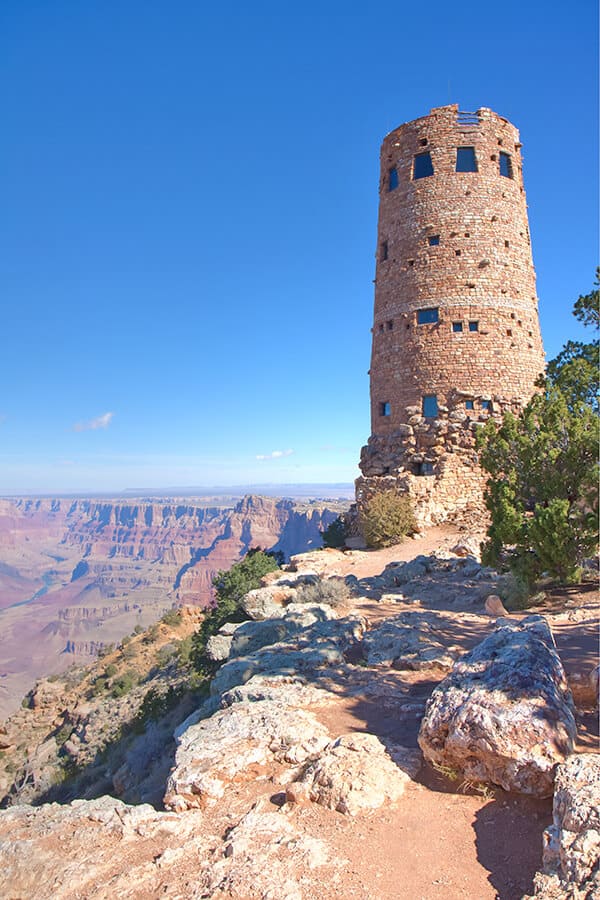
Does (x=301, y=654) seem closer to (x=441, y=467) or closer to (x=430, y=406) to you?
(x=441, y=467)

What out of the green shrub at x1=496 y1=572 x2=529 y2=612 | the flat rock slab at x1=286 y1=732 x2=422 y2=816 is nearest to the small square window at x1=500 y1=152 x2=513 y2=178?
the green shrub at x1=496 y1=572 x2=529 y2=612

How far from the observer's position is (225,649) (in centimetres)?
1127

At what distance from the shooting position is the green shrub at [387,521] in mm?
20547

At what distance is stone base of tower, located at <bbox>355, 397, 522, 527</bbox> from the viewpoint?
21812 millimetres

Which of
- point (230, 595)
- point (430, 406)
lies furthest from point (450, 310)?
point (230, 595)

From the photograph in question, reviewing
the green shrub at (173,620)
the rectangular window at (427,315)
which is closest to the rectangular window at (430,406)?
the rectangular window at (427,315)

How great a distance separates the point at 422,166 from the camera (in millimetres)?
23719

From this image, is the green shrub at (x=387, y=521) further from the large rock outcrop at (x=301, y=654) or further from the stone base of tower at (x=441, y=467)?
the large rock outcrop at (x=301, y=654)

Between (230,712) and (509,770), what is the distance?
11.7ft

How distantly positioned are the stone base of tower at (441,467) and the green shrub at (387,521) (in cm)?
56

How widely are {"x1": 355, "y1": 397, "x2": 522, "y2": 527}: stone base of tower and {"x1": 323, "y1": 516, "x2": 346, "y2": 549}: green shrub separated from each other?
7.96 feet

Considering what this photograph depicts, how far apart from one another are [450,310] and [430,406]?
423cm

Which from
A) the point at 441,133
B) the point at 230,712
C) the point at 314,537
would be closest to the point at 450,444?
the point at 441,133

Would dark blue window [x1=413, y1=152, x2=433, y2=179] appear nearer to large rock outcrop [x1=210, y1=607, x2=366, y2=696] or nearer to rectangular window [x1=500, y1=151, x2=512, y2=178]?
rectangular window [x1=500, y1=151, x2=512, y2=178]
